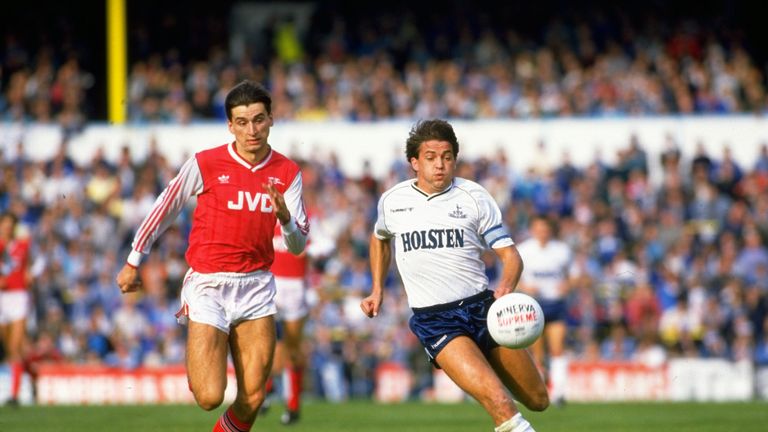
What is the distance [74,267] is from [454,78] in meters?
7.70

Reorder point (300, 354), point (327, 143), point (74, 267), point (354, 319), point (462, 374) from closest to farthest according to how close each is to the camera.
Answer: point (462, 374) → point (300, 354) → point (354, 319) → point (74, 267) → point (327, 143)

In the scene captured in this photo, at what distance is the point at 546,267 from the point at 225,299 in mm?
8831

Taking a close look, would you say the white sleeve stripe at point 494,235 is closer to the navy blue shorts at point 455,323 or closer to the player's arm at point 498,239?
the player's arm at point 498,239

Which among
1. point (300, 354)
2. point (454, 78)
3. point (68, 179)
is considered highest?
point (454, 78)

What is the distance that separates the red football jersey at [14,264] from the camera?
18.8 m

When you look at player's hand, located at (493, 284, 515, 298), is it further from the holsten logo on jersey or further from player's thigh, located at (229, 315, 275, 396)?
player's thigh, located at (229, 315, 275, 396)

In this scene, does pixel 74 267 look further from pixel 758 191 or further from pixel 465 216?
pixel 465 216

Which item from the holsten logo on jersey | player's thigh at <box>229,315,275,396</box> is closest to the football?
the holsten logo on jersey

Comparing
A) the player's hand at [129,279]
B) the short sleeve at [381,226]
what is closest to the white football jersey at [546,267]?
the short sleeve at [381,226]

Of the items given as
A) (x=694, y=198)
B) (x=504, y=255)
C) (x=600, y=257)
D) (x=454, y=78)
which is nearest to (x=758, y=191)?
(x=694, y=198)

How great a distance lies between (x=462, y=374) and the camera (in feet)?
29.0

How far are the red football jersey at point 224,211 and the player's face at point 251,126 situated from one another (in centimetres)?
13

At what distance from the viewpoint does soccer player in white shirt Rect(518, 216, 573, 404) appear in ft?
57.2

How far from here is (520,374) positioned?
9.20m
